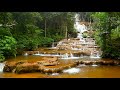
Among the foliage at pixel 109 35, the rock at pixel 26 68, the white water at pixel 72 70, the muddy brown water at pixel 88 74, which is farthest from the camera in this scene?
the foliage at pixel 109 35

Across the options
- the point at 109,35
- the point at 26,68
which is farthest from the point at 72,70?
the point at 109,35

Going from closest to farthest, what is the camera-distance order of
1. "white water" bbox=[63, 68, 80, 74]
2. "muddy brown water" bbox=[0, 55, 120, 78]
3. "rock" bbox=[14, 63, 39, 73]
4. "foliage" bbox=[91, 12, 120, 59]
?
"muddy brown water" bbox=[0, 55, 120, 78] → "rock" bbox=[14, 63, 39, 73] → "white water" bbox=[63, 68, 80, 74] → "foliage" bbox=[91, 12, 120, 59]

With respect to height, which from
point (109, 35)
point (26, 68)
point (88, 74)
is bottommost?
point (88, 74)

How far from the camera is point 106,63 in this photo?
10.0 m

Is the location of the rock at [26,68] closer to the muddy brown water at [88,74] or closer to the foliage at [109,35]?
the muddy brown water at [88,74]

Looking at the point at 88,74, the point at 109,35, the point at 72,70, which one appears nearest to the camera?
the point at 88,74

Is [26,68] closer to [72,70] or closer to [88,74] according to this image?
[72,70]

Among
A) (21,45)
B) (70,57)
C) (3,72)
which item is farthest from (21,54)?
(3,72)

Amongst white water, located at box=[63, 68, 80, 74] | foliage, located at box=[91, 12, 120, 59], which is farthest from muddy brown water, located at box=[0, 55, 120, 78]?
foliage, located at box=[91, 12, 120, 59]

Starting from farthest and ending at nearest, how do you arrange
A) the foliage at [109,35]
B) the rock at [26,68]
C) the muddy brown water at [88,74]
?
the foliage at [109,35]
the rock at [26,68]
the muddy brown water at [88,74]

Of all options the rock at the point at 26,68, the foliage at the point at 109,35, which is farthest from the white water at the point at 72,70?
the foliage at the point at 109,35

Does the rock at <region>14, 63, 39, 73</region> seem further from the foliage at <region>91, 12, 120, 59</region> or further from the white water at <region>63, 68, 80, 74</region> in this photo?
the foliage at <region>91, 12, 120, 59</region>
